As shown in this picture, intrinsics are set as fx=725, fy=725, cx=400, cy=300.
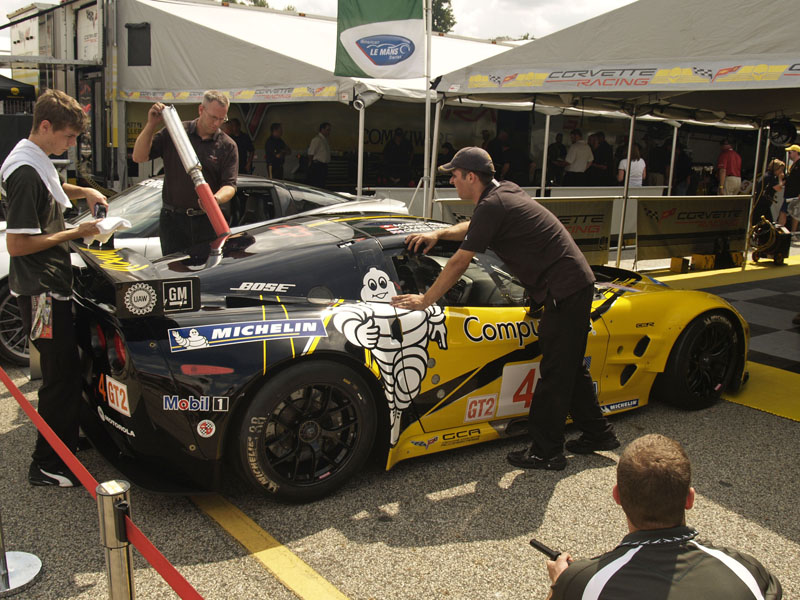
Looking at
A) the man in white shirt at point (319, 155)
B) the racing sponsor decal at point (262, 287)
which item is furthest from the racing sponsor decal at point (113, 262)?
the man in white shirt at point (319, 155)

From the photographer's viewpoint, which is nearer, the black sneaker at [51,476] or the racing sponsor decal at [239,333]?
the racing sponsor decal at [239,333]

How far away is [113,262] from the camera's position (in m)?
3.47


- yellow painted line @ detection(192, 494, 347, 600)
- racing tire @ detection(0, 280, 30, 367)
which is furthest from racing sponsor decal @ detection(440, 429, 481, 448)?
racing tire @ detection(0, 280, 30, 367)

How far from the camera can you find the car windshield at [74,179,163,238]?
5709mm

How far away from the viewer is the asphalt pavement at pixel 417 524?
2.79m

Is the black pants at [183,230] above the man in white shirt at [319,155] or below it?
below

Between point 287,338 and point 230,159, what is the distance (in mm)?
2410

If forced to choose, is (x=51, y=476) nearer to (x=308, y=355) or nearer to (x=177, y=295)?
(x=177, y=295)

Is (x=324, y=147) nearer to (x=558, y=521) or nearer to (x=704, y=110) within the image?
(x=704, y=110)

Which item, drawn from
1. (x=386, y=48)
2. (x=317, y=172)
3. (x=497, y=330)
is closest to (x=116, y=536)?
(x=497, y=330)

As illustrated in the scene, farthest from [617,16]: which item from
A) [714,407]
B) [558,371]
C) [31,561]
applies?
[31,561]

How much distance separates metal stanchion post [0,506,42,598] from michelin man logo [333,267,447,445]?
1534 millimetres

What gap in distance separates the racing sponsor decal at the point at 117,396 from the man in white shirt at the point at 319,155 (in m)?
10.6

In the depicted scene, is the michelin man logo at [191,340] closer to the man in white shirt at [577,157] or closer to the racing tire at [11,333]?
the racing tire at [11,333]
